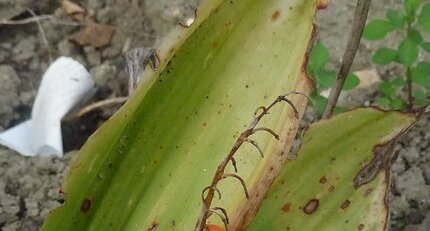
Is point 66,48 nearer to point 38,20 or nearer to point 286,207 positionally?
point 38,20

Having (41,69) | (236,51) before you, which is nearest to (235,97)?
(236,51)

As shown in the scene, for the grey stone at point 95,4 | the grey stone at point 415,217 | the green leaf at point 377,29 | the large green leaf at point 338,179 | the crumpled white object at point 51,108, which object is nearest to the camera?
the large green leaf at point 338,179

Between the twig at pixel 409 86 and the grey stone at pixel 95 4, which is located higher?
the grey stone at pixel 95 4

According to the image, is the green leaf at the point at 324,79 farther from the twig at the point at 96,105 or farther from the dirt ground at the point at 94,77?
the twig at the point at 96,105

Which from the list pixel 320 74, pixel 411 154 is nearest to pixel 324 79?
pixel 320 74

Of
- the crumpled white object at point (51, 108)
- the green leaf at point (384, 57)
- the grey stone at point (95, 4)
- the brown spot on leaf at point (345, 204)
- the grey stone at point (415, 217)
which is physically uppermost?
the brown spot on leaf at point (345, 204)

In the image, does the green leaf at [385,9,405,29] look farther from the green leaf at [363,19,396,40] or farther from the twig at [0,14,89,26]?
the twig at [0,14,89,26]

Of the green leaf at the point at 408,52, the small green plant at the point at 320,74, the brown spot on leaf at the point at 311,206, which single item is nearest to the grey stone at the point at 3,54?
the small green plant at the point at 320,74
